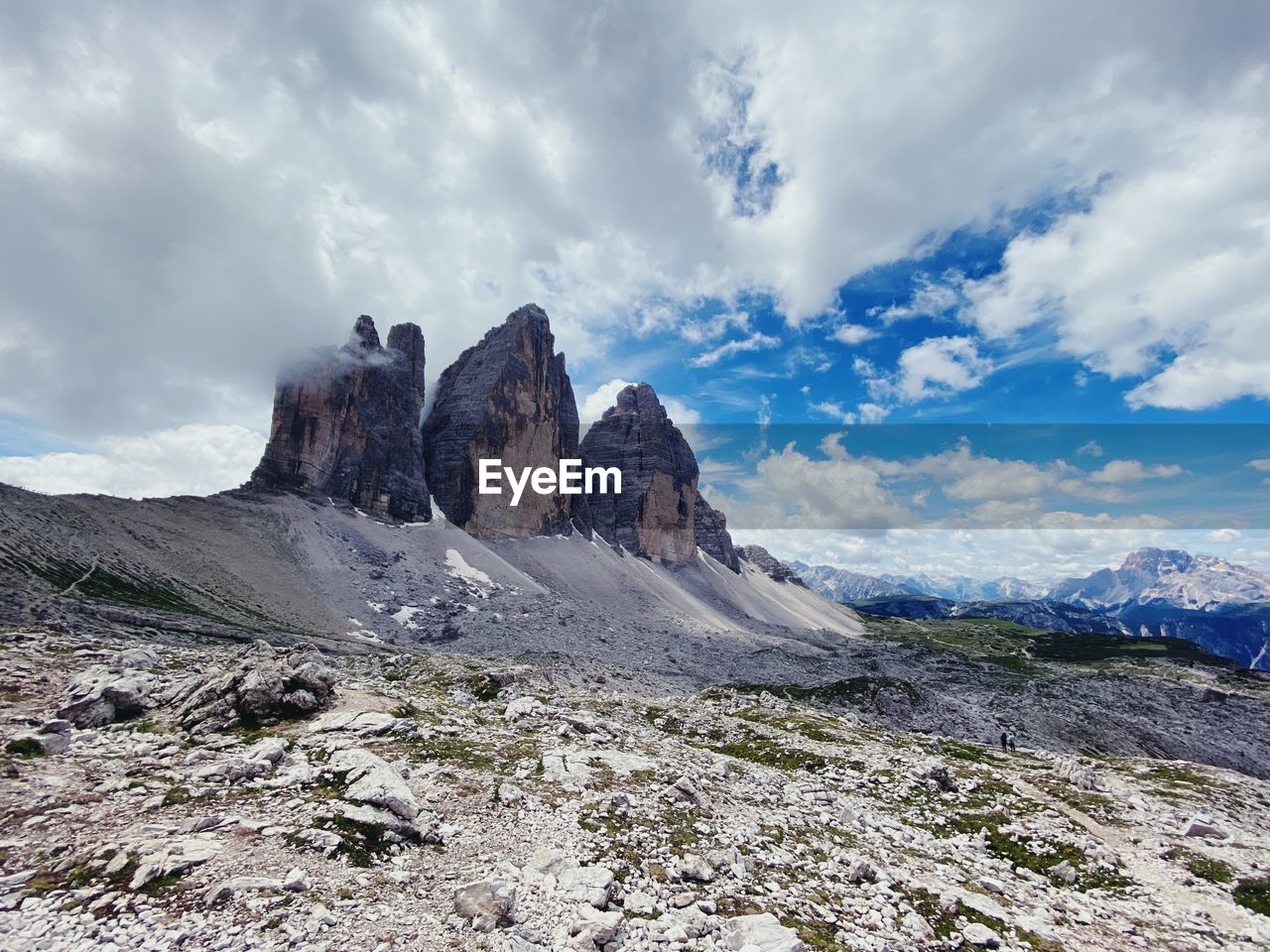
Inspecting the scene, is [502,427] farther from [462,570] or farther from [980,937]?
[980,937]

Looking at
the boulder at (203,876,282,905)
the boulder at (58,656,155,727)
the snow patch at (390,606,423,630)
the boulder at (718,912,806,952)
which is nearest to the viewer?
the boulder at (203,876,282,905)

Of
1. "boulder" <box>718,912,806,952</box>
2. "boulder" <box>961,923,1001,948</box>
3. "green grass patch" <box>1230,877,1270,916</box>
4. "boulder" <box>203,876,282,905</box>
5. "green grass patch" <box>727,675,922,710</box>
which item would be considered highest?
"boulder" <box>203,876,282,905</box>

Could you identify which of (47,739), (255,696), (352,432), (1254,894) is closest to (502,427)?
(352,432)

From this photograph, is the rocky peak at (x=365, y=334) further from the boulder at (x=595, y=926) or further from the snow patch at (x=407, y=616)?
the boulder at (x=595, y=926)

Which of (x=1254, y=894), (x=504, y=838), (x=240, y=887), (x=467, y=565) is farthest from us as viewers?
(x=467, y=565)

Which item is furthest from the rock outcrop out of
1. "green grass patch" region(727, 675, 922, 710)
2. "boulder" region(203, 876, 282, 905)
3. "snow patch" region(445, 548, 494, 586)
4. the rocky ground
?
"boulder" region(203, 876, 282, 905)

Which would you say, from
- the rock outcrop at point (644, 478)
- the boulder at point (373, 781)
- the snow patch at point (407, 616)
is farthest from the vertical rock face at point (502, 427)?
the boulder at point (373, 781)

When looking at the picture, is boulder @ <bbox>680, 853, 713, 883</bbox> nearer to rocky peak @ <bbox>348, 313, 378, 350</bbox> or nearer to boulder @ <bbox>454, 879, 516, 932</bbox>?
boulder @ <bbox>454, 879, 516, 932</bbox>
